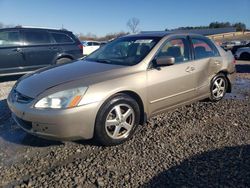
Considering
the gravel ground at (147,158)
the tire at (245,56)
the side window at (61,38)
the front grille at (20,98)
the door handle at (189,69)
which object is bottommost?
the gravel ground at (147,158)

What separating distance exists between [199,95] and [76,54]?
5.55 m

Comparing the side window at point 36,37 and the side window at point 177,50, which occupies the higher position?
the side window at point 36,37

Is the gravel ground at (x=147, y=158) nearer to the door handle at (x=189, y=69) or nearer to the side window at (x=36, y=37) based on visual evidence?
the door handle at (x=189, y=69)

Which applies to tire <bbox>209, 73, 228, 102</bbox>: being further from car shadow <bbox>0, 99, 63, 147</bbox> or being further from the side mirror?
car shadow <bbox>0, 99, 63, 147</bbox>

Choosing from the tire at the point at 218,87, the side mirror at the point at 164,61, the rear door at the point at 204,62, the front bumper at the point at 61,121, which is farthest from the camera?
the tire at the point at 218,87

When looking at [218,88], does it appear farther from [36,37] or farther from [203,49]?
[36,37]

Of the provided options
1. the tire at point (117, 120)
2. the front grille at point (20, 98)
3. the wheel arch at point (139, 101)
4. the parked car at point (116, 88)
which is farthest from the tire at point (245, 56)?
the front grille at point (20, 98)

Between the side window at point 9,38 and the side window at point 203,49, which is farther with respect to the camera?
the side window at point 9,38

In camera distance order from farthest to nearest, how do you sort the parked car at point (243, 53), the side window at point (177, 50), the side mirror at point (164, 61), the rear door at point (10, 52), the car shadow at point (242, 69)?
the parked car at point (243, 53) < the car shadow at point (242, 69) < the rear door at point (10, 52) < the side window at point (177, 50) < the side mirror at point (164, 61)

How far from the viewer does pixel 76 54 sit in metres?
9.62

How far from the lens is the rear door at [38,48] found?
8852mm

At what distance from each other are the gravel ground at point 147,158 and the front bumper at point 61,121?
314mm

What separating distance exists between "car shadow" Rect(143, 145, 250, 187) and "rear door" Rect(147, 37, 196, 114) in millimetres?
1152

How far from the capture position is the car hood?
371cm
